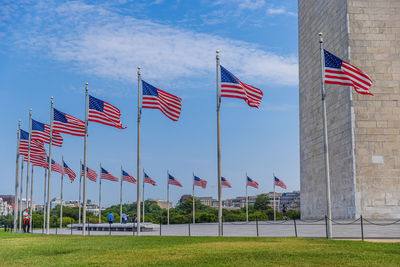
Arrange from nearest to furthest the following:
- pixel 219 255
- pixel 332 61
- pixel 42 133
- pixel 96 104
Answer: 1. pixel 219 255
2. pixel 332 61
3. pixel 96 104
4. pixel 42 133

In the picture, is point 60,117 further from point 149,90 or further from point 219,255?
point 219,255

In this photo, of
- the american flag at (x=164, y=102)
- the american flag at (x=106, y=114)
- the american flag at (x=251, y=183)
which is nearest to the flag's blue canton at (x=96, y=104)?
the american flag at (x=106, y=114)

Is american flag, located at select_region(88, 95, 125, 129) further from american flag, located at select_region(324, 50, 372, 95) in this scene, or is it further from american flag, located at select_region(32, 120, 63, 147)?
american flag, located at select_region(324, 50, 372, 95)

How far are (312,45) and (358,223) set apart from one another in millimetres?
19754

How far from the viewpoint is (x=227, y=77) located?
26328 mm

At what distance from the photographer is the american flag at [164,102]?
27.7 m

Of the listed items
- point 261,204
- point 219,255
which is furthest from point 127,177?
point 219,255

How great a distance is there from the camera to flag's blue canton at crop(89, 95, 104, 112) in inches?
1189

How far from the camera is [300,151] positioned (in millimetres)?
48562

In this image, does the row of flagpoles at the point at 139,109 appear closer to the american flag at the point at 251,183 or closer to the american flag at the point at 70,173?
the american flag at the point at 70,173

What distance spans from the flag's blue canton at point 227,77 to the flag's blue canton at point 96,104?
844 cm

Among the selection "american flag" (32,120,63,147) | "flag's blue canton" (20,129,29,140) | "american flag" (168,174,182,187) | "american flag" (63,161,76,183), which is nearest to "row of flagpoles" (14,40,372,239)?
"american flag" (32,120,63,147)

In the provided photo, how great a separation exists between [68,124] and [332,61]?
18.7m

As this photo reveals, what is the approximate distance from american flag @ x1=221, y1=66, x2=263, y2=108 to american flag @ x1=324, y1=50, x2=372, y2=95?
416 centimetres
